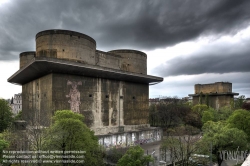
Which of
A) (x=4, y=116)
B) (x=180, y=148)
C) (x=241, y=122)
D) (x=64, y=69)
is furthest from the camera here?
(x=4, y=116)

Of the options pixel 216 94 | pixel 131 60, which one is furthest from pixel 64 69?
pixel 216 94

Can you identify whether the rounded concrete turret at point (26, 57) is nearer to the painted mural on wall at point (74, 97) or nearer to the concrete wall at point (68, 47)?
the concrete wall at point (68, 47)

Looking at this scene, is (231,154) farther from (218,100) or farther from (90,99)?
(218,100)

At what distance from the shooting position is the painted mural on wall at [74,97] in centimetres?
1879

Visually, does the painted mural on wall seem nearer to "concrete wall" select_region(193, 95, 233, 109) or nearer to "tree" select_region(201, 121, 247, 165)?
"tree" select_region(201, 121, 247, 165)

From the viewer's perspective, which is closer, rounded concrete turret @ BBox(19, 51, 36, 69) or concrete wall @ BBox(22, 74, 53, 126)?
concrete wall @ BBox(22, 74, 53, 126)

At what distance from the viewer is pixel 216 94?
4919 cm

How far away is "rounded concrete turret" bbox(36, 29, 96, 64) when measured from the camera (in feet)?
61.4

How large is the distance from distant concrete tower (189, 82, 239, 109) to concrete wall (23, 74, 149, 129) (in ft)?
96.3

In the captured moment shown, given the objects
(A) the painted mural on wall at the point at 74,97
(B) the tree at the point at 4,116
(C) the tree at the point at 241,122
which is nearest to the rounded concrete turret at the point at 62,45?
(A) the painted mural on wall at the point at 74,97

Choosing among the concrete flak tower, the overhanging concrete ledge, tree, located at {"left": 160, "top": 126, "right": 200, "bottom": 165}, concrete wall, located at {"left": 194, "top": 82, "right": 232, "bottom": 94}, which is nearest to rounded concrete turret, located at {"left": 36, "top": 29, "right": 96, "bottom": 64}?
the concrete flak tower

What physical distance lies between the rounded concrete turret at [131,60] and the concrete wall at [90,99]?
2.50m

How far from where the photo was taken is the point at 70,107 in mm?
18688

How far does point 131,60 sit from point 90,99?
947 cm
